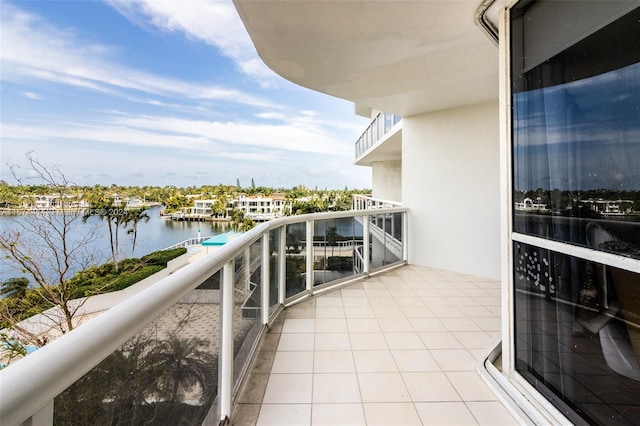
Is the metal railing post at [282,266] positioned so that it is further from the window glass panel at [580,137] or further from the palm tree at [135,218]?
the palm tree at [135,218]

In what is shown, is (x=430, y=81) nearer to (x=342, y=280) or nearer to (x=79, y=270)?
(x=342, y=280)

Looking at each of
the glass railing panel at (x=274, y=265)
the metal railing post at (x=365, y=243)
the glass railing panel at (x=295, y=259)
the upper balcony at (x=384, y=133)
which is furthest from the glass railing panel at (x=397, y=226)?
the glass railing panel at (x=274, y=265)

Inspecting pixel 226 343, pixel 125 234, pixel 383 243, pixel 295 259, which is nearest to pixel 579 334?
pixel 226 343

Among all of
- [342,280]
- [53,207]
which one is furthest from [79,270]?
[342,280]

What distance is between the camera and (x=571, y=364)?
1.63 meters

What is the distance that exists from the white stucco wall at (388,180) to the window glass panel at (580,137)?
10.2 m

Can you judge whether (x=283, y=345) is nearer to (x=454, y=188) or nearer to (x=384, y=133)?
(x=454, y=188)

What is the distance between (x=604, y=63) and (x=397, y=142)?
6.94 m

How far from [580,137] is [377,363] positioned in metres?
2.05

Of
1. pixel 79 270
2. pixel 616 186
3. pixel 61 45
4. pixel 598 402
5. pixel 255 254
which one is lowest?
pixel 79 270

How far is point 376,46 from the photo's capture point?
2.95 metres

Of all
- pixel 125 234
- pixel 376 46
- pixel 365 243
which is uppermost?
pixel 376 46

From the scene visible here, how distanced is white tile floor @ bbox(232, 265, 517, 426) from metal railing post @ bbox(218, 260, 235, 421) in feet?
0.74

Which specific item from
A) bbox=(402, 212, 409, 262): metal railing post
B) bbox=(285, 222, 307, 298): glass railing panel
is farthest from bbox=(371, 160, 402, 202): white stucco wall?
bbox=(285, 222, 307, 298): glass railing panel
